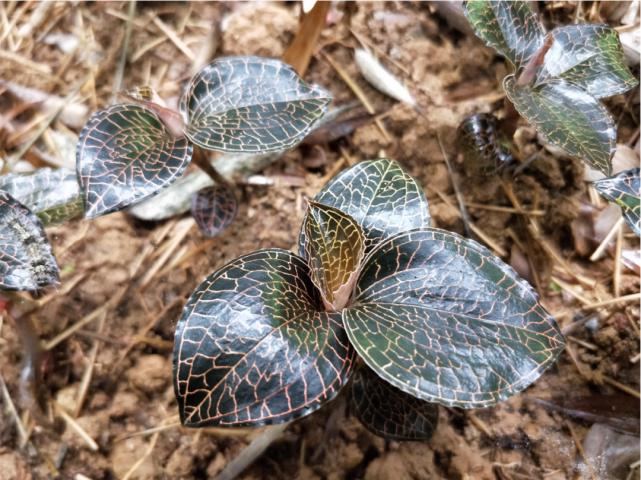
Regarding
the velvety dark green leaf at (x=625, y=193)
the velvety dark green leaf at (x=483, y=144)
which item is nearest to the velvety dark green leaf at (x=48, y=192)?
the velvety dark green leaf at (x=483, y=144)

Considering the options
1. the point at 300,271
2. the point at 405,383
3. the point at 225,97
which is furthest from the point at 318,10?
the point at 405,383

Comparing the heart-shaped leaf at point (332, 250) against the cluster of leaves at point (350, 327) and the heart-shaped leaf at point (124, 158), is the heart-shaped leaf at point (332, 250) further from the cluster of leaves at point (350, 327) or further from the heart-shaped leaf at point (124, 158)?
the heart-shaped leaf at point (124, 158)

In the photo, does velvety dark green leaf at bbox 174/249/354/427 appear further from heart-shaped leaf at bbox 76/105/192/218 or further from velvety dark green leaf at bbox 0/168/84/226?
velvety dark green leaf at bbox 0/168/84/226

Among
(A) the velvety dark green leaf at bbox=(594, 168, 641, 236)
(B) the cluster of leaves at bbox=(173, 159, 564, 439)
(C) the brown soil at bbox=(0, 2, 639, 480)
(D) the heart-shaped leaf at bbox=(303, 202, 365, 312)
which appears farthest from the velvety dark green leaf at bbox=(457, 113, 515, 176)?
(D) the heart-shaped leaf at bbox=(303, 202, 365, 312)

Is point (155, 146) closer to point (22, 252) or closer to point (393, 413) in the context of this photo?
point (22, 252)

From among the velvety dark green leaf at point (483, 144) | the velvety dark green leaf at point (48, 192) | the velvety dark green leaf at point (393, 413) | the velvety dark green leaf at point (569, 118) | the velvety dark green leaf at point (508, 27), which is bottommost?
the velvety dark green leaf at point (393, 413)

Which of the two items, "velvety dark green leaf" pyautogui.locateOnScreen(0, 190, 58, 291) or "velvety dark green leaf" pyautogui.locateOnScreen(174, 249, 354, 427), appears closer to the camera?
"velvety dark green leaf" pyautogui.locateOnScreen(174, 249, 354, 427)

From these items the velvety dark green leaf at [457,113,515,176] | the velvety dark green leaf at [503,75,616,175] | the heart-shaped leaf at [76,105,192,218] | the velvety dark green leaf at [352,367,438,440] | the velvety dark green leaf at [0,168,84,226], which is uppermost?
the heart-shaped leaf at [76,105,192,218]
